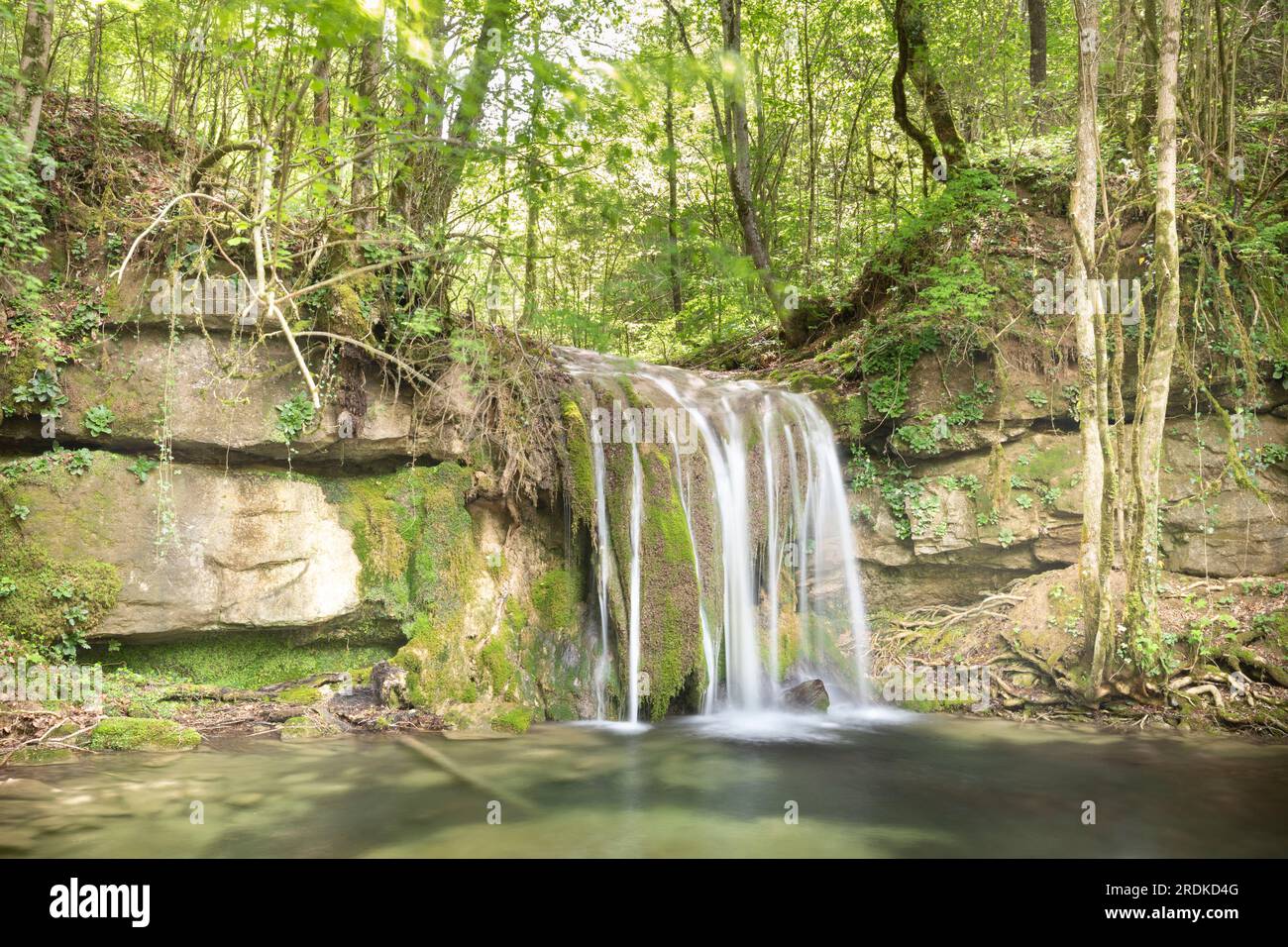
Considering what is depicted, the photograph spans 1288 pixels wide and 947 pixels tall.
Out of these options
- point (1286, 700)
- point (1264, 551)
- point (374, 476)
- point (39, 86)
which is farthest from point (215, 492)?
point (1264, 551)

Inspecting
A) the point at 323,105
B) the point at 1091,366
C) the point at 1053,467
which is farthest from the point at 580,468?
the point at 1053,467

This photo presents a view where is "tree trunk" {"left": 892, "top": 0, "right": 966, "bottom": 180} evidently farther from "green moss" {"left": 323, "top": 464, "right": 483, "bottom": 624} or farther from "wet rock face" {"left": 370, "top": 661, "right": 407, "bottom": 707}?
"wet rock face" {"left": 370, "top": 661, "right": 407, "bottom": 707}

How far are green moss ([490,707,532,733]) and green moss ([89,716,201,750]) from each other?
2260 millimetres

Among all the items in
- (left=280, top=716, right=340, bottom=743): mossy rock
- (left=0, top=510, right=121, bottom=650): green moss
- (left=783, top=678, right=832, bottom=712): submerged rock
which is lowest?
(left=783, top=678, right=832, bottom=712): submerged rock

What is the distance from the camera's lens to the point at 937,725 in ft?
25.1

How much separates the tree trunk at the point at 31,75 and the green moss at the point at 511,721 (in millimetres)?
5681

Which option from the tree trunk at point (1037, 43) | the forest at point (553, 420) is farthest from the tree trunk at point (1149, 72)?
the tree trunk at point (1037, 43)

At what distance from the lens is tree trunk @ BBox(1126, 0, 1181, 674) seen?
6910 millimetres

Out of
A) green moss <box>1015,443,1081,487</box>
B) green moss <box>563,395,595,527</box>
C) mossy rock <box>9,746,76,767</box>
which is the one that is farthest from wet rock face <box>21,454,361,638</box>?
green moss <box>1015,443,1081,487</box>

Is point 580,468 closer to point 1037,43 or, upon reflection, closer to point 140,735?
point 140,735

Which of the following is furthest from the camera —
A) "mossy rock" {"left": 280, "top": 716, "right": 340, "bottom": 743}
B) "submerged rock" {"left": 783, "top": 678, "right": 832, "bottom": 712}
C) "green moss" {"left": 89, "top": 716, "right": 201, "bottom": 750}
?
"submerged rock" {"left": 783, "top": 678, "right": 832, "bottom": 712}

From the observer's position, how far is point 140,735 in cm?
602

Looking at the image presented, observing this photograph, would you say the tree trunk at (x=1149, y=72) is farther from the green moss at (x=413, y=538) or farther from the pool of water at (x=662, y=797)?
the green moss at (x=413, y=538)

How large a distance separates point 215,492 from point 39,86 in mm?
3382
